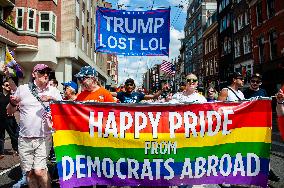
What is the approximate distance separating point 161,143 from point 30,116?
1.74 m

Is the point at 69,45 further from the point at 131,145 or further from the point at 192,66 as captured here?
the point at 192,66

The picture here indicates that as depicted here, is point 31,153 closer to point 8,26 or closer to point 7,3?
point 8,26

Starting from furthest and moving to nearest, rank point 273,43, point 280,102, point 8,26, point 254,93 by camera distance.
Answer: point 273,43, point 8,26, point 254,93, point 280,102

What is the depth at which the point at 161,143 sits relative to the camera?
14.8ft

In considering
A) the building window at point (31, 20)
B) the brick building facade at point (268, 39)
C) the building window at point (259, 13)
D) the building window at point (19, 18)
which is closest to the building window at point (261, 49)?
the brick building facade at point (268, 39)

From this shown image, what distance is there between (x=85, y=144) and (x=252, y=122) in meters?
2.22

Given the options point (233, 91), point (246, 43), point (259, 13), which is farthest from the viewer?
point (246, 43)

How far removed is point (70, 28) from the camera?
93.4 ft

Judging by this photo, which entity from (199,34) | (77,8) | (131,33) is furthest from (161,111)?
(199,34)

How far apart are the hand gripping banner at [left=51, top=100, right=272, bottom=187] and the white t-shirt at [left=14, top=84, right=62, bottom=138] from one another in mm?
203

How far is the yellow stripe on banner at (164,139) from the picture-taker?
449 cm

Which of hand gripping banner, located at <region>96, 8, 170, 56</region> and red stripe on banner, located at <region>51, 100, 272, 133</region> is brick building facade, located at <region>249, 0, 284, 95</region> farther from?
red stripe on banner, located at <region>51, 100, 272, 133</region>

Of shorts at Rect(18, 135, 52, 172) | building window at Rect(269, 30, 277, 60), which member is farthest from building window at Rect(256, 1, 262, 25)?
shorts at Rect(18, 135, 52, 172)

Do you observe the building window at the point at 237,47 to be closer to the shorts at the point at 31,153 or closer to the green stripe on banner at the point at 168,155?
the green stripe on banner at the point at 168,155
